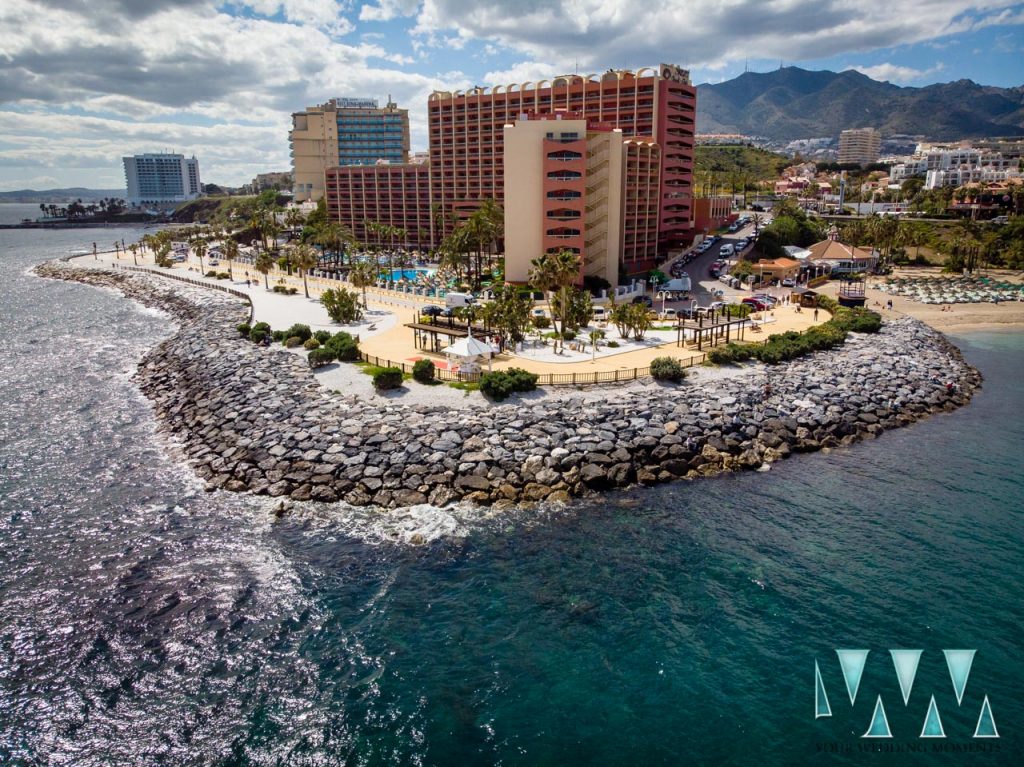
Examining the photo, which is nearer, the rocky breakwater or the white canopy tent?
the rocky breakwater

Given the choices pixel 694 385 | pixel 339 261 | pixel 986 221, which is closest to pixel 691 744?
pixel 694 385

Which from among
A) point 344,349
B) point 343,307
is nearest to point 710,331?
point 344,349

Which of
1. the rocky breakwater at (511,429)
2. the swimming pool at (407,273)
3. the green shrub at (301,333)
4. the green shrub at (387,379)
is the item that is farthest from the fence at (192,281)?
the green shrub at (387,379)

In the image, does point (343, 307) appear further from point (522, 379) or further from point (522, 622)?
point (522, 622)

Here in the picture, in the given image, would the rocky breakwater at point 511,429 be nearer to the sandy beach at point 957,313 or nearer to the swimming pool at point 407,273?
the sandy beach at point 957,313

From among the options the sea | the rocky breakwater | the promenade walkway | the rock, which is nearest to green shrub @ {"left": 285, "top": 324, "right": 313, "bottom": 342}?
the promenade walkway

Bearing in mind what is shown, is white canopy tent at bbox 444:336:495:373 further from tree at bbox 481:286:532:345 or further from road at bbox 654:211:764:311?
road at bbox 654:211:764:311

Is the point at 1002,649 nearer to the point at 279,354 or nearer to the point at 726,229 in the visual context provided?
the point at 279,354
